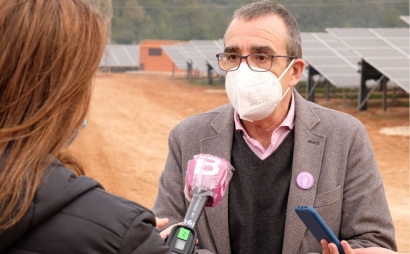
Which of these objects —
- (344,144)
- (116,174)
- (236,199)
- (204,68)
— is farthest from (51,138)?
(204,68)

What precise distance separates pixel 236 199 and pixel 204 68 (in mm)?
33555

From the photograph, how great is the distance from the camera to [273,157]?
299 cm

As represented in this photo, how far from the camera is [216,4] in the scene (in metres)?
86.1

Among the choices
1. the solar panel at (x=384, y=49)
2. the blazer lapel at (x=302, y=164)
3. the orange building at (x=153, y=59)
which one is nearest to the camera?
the blazer lapel at (x=302, y=164)

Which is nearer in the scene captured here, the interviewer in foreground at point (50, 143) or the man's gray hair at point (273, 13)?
the interviewer in foreground at point (50, 143)

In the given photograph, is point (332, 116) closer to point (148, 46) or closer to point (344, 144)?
Answer: point (344, 144)

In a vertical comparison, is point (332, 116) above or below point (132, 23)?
above

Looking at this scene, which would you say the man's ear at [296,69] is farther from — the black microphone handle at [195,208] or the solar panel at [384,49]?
the solar panel at [384,49]

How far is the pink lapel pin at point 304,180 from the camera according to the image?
9.48 feet

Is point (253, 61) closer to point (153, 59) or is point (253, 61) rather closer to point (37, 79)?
point (37, 79)

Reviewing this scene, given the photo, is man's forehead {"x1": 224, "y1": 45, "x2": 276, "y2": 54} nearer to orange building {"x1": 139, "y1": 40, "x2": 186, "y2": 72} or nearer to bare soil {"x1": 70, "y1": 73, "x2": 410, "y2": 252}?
bare soil {"x1": 70, "y1": 73, "x2": 410, "y2": 252}

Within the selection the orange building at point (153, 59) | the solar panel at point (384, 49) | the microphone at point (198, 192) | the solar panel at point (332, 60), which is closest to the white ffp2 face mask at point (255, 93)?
the microphone at point (198, 192)

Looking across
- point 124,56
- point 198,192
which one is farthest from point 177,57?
point 198,192

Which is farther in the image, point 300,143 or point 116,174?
point 116,174
